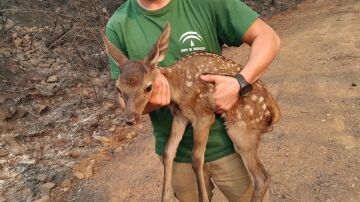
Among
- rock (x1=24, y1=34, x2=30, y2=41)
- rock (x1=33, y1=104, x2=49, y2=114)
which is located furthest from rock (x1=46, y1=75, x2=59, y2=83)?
rock (x1=24, y1=34, x2=30, y2=41)

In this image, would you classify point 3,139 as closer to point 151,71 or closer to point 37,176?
point 37,176

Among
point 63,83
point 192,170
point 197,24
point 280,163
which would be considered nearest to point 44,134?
point 63,83

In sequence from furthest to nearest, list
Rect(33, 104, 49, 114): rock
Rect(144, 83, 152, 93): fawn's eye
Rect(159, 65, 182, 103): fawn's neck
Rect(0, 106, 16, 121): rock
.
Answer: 1. Rect(33, 104, 49, 114): rock
2. Rect(0, 106, 16, 121): rock
3. Rect(159, 65, 182, 103): fawn's neck
4. Rect(144, 83, 152, 93): fawn's eye

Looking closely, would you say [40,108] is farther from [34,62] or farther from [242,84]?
[242,84]

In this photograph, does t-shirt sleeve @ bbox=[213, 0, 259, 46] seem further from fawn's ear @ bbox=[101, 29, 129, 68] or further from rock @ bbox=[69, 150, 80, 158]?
rock @ bbox=[69, 150, 80, 158]

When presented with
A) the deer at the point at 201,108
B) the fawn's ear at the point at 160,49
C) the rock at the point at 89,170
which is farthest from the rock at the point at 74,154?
the fawn's ear at the point at 160,49

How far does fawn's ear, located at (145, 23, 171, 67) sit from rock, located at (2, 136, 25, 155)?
4308 mm

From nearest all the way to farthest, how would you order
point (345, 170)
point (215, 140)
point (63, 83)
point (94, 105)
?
point (215, 140) → point (345, 170) → point (94, 105) → point (63, 83)

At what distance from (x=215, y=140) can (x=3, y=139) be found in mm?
4532

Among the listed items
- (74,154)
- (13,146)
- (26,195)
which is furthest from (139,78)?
(13,146)

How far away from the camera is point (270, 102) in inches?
141

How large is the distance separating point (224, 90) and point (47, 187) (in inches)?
141

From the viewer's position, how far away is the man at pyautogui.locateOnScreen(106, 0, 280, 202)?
10.3 ft

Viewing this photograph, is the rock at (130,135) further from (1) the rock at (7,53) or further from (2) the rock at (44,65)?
(1) the rock at (7,53)
